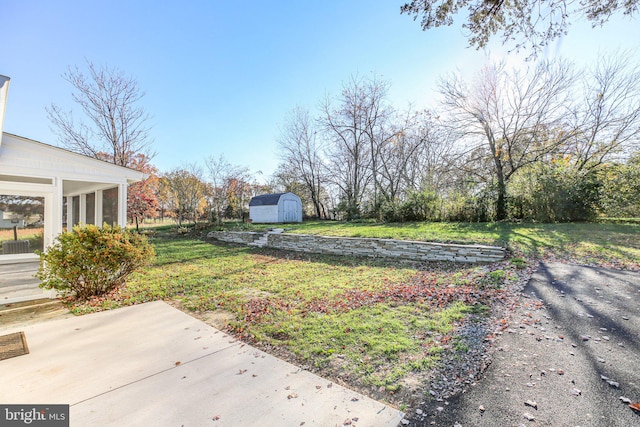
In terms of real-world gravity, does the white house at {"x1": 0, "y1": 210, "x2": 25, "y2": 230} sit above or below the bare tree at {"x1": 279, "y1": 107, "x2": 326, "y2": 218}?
below

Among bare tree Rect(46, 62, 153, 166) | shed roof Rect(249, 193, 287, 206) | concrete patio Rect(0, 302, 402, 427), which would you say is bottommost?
concrete patio Rect(0, 302, 402, 427)

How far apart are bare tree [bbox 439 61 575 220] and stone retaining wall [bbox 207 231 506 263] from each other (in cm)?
621

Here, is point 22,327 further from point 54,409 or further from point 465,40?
point 465,40

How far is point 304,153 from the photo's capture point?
72.0ft

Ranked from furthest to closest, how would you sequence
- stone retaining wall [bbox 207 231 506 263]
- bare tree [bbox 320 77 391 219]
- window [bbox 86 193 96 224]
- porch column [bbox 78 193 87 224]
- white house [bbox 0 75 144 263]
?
bare tree [bbox 320 77 391 219]
stone retaining wall [bbox 207 231 506 263]
porch column [bbox 78 193 87 224]
window [bbox 86 193 96 224]
white house [bbox 0 75 144 263]

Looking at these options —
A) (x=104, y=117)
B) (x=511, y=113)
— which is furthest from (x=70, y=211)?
(x=511, y=113)

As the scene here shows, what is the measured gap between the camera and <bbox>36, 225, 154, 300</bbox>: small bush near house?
4.23 m

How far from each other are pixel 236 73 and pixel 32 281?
903 centimetres

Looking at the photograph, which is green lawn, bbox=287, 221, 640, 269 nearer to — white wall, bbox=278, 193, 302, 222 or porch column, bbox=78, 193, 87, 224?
porch column, bbox=78, 193, 87, 224

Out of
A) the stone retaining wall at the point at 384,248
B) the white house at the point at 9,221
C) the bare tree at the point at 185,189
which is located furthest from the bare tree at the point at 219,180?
the white house at the point at 9,221

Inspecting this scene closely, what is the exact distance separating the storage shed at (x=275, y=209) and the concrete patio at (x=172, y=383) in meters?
15.2

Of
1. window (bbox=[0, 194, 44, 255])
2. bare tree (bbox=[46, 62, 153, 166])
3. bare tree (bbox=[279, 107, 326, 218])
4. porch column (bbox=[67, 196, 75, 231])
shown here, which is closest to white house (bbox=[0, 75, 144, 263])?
window (bbox=[0, 194, 44, 255])

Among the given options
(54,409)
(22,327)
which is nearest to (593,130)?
(54,409)

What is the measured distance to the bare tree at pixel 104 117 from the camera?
11688 mm
